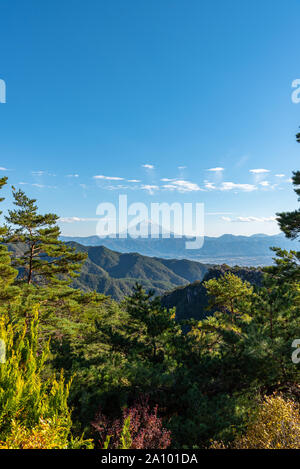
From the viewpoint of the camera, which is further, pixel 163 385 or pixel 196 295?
pixel 196 295

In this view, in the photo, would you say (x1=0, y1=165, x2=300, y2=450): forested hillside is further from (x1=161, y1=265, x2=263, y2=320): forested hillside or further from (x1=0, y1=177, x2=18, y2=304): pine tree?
(x1=161, y1=265, x2=263, y2=320): forested hillside

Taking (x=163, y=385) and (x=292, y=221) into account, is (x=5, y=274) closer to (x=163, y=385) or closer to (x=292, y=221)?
(x=163, y=385)

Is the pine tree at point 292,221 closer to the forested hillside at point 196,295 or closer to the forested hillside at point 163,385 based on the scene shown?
the forested hillside at point 163,385

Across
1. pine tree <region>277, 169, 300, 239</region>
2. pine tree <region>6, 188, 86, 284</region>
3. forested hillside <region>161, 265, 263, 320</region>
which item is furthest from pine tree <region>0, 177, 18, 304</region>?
forested hillside <region>161, 265, 263, 320</region>

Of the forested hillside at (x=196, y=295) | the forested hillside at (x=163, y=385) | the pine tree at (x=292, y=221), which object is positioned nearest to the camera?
the forested hillside at (x=163, y=385)

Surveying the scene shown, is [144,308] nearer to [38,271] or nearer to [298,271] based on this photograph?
[298,271]

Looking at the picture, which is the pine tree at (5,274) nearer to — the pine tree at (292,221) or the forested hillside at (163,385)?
the forested hillside at (163,385)

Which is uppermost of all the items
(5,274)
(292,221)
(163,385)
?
(292,221)

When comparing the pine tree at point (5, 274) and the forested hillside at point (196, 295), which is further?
the forested hillside at point (196, 295)

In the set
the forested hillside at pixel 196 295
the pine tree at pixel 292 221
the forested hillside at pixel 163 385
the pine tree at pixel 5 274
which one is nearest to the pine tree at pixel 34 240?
the pine tree at pixel 5 274

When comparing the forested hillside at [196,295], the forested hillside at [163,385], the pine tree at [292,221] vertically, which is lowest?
the forested hillside at [196,295]

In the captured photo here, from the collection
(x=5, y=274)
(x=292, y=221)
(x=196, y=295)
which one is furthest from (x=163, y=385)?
(x=196, y=295)

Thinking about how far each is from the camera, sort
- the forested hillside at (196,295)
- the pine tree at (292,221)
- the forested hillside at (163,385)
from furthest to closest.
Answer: the forested hillside at (196,295) < the pine tree at (292,221) < the forested hillside at (163,385)

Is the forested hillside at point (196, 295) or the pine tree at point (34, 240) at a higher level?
the pine tree at point (34, 240)
